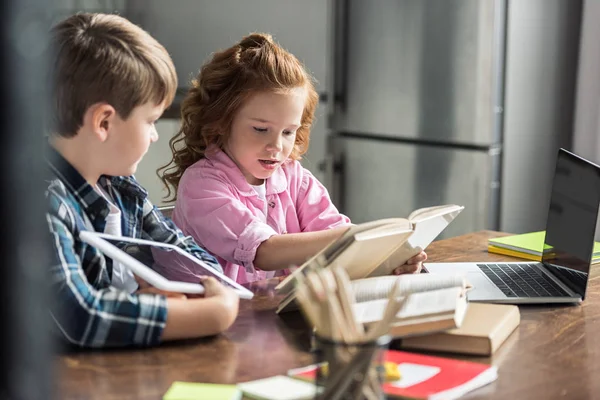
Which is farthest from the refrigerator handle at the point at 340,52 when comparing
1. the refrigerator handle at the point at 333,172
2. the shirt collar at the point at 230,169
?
the shirt collar at the point at 230,169

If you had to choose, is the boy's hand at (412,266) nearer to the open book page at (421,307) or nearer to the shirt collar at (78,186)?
the open book page at (421,307)

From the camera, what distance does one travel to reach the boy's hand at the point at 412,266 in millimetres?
1518

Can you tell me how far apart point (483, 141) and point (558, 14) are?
A: 541 mm

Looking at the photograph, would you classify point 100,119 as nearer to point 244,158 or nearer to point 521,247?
point 244,158

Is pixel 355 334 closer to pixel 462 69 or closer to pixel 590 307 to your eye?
pixel 590 307

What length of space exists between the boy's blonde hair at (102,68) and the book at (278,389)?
1.41ft

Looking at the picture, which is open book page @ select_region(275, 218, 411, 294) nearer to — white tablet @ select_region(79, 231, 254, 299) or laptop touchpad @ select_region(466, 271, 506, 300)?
white tablet @ select_region(79, 231, 254, 299)

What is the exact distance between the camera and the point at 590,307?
142 cm

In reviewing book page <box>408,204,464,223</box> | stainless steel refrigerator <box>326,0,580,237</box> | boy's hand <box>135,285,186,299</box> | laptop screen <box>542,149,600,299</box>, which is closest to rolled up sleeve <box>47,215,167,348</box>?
boy's hand <box>135,285,186,299</box>

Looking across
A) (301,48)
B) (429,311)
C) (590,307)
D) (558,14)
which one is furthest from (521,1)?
(429,311)

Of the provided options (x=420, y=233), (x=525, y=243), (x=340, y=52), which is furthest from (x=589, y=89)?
(x=420, y=233)

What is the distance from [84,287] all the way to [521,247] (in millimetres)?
1037

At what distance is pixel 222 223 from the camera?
1.64 meters

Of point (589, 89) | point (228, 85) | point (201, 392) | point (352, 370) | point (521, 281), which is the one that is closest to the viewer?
point (352, 370)
